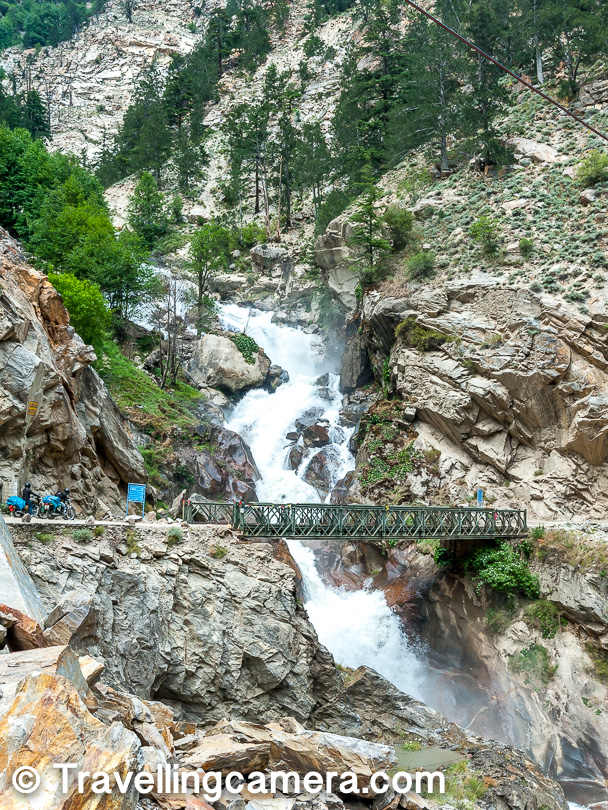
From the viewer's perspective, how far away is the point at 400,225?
31859 millimetres

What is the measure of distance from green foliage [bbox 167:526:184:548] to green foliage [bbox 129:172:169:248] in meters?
39.9

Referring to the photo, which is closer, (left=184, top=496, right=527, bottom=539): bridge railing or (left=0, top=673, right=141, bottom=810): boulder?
(left=0, top=673, right=141, bottom=810): boulder

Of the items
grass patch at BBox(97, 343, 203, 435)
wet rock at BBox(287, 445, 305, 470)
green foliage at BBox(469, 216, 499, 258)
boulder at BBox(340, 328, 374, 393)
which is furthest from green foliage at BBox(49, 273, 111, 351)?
green foliage at BBox(469, 216, 499, 258)

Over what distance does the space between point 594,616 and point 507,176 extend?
81.2 ft

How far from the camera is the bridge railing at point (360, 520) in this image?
17.8 m

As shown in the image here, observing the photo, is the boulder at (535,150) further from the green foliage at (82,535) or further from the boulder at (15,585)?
the boulder at (15,585)

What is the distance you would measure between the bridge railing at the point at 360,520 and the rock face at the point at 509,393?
99.6 inches

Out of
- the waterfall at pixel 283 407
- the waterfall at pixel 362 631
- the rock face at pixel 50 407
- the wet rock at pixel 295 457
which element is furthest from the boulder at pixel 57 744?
the wet rock at pixel 295 457

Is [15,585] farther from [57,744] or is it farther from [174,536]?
[174,536]

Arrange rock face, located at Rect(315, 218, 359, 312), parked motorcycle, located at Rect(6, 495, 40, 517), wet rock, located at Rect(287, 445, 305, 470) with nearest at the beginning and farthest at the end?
parked motorcycle, located at Rect(6, 495, 40, 517) → wet rock, located at Rect(287, 445, 305, 470) → rock face, located at Rect(315, 218, 359, 312)

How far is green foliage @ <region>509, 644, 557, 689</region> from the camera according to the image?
18.2 m

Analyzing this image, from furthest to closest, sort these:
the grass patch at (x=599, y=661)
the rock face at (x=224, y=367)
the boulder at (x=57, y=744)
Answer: the rock face at (x=224, y=367), the grass patch at (x=599, y=661), the boulder at (x=57, y=744)

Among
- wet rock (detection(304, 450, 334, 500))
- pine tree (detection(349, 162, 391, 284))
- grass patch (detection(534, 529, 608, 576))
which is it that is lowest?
grass patch (detection(534, 529, 608, 576))

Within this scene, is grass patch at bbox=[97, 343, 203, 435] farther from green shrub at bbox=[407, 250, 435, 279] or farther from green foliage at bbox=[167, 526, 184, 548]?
green shrub at bbox=[407, 250, 435, 279]
